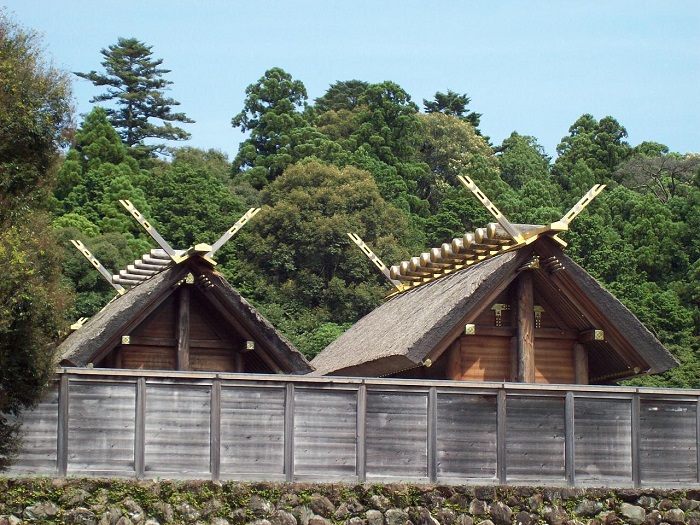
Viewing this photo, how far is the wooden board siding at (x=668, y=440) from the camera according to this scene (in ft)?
55.8

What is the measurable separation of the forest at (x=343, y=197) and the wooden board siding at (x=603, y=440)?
18.8 meters

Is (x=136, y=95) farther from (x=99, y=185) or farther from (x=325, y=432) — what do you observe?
(x=325, y=432)

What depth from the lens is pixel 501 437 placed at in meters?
16.5

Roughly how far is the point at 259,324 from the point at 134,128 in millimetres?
52242

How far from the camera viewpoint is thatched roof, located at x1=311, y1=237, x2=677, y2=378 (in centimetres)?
1895

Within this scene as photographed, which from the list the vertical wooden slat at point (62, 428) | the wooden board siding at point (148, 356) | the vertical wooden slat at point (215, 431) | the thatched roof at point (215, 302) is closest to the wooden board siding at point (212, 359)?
the wooden board siding at point (148, 356)

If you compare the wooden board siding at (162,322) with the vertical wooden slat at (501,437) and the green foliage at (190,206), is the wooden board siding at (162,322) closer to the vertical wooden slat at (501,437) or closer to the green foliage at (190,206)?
the vertical wooden slat at (501,437)

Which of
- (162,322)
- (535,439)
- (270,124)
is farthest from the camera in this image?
(270,124)

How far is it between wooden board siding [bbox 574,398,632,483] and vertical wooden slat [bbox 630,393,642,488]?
0.04 metres

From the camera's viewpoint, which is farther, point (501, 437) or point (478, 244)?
point (478, 244)

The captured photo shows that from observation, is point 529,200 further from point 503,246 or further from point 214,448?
point 214,448

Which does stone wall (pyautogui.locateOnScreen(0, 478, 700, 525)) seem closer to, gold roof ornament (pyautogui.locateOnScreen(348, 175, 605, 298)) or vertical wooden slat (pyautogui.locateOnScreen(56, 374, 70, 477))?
vertical wooden slat (pyautogui.locateOnScreen(56, 374, 70, 477))

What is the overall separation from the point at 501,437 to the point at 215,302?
→ 6.15 m

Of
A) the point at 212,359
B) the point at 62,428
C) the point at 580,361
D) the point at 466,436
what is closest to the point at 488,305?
the point at 580,361
